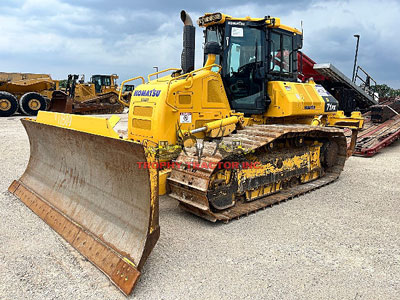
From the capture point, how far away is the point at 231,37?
210 inches

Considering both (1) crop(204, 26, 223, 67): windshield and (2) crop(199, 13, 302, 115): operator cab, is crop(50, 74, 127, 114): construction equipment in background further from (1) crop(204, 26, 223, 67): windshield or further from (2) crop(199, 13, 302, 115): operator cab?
(2) crop(199, 13, 302, 115): operator cab

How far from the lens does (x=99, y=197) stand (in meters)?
3.82

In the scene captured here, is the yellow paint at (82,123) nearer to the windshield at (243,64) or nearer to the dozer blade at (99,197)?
the dozer blade at (99,197)

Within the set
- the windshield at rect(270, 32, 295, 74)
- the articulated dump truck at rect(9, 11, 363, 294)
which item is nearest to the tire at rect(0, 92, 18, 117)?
the articulated dump truck at rect(9, 11, 363, 294)

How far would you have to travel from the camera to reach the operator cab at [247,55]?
537 cm

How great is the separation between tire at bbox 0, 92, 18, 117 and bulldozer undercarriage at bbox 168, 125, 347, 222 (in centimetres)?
1703

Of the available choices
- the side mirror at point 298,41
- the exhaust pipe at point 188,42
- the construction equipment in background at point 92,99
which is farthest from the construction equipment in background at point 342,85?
the construction equipment in background at point 92,99

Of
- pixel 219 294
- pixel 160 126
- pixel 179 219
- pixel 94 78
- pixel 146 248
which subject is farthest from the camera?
pixel 94 78

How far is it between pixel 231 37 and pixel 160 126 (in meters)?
1.96

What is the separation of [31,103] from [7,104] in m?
1.18

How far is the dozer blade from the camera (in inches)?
120

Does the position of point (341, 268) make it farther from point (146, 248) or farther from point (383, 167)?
point (383, 167)

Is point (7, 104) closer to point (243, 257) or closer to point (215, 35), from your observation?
point (215, 35)

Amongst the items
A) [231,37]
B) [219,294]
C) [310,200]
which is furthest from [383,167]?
[219,294]
